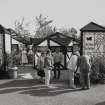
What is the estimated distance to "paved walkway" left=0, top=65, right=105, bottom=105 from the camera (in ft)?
23.4

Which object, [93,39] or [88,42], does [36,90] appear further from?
[93,39]

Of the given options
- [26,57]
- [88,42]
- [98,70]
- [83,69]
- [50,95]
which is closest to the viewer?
[50,95]

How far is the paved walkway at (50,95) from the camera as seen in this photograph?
7.12 metres

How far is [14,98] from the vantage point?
7.68 meters

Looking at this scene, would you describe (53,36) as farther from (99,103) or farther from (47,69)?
(99,103)

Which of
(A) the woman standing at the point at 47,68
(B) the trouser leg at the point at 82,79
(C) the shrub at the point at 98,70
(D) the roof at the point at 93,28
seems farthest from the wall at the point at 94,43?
(A) the woman standing at the point at 47,68

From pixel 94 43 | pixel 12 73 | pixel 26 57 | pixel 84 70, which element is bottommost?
pixel 12 73

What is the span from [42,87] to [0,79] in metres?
3.89

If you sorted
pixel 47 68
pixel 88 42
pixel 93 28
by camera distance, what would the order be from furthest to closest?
pixel 88 42
pixel 93 28
pixel 47 68

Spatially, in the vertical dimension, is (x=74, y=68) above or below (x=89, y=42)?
below

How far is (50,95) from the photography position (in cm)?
806

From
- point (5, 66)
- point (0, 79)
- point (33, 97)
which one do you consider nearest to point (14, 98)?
point (33, 97)

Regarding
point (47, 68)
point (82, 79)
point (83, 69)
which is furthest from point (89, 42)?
point (47, 68)

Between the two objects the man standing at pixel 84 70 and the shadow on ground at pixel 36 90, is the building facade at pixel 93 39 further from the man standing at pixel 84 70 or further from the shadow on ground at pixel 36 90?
the shadow on ground at pixel 36 90
